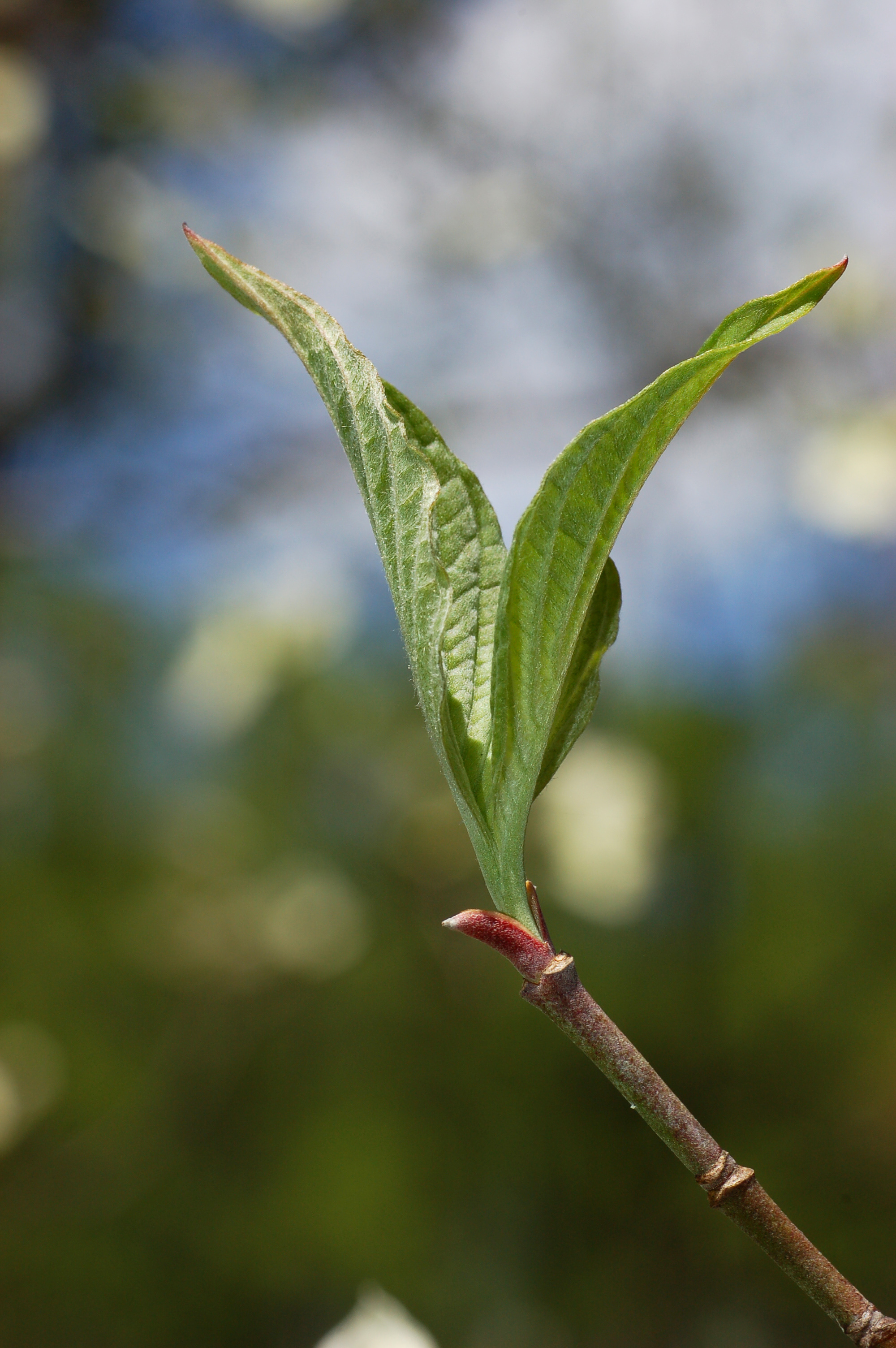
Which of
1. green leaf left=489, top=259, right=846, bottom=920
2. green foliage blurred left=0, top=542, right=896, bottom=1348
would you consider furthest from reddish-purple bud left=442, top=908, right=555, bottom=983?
green foliage blurred left=0, top=542, right=896, bottom=1348

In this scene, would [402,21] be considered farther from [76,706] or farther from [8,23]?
[76,706]

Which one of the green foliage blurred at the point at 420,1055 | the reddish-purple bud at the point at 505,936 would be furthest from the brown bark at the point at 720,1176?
the green foliage blurred at the point at 420,1055

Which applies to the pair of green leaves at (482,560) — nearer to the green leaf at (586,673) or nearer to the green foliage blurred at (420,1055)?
the green leaf at (586,673)

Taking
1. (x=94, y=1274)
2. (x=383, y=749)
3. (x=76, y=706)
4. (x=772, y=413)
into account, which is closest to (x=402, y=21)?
(x=772, y=413)

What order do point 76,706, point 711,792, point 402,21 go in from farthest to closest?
point 76,706 < point 711,792 < point 402,21

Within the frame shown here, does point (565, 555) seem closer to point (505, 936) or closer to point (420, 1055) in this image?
point (505, 936)

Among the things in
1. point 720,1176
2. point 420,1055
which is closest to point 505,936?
point 720,1176

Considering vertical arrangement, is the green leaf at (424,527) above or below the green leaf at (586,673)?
above

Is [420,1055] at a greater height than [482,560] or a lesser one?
lesser
